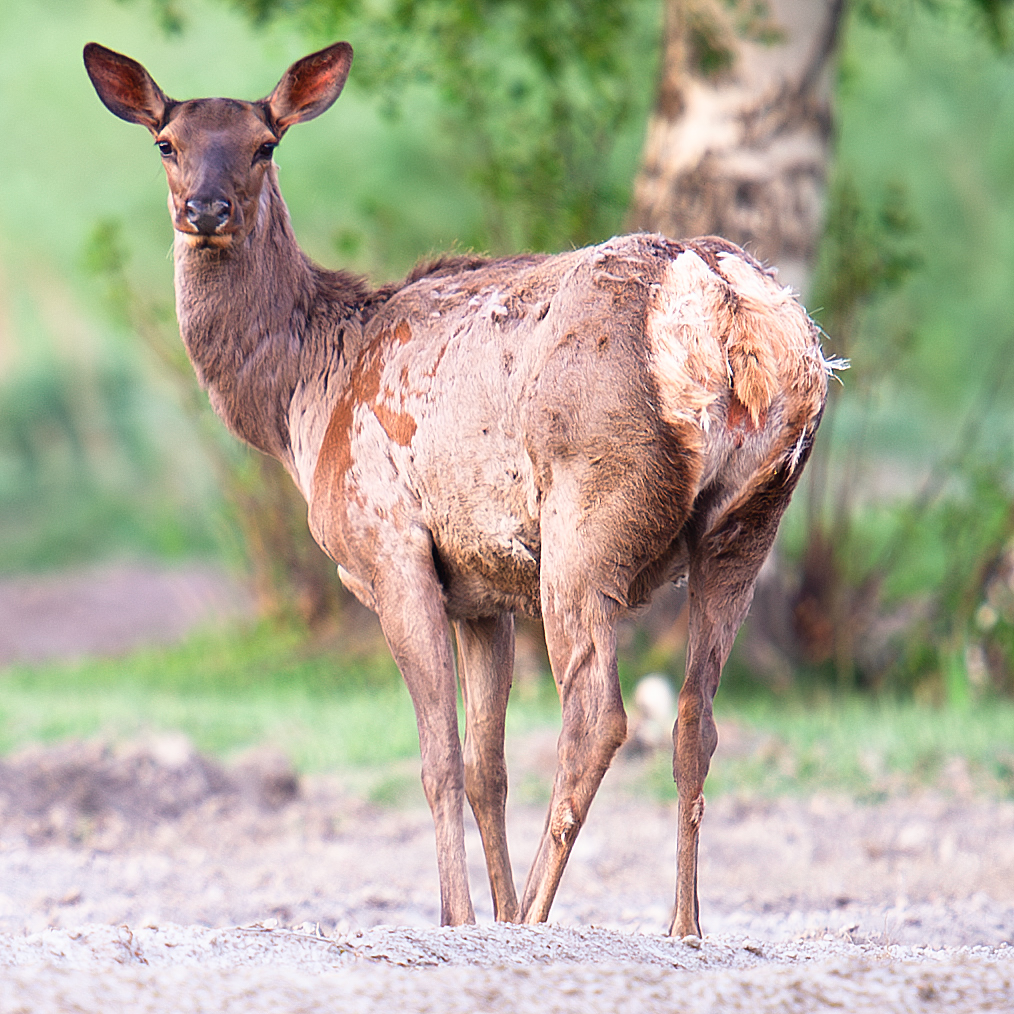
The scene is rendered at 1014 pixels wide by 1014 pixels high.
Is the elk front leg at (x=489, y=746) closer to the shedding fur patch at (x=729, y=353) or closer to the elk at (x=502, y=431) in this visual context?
the elk at (x=502, y=431)

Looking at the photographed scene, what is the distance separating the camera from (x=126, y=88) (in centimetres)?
440

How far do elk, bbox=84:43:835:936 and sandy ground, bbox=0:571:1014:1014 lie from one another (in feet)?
1.99

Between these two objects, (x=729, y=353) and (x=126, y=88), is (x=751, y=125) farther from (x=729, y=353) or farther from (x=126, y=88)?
(x=729, y=353)

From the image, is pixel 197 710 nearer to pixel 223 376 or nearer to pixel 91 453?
pixel 223 376

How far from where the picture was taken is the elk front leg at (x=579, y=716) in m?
3.74

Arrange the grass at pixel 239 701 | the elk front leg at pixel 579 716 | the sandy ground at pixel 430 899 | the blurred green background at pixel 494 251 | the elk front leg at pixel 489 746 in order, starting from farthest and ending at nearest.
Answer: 1. the blurred green background at pixel 494 251
2. the grass at pixel 239 701
3. the elk front leg at pixel 489 746
4. the elk front leg at pixel 579 716
5. the sandy ground at pixel 430 899

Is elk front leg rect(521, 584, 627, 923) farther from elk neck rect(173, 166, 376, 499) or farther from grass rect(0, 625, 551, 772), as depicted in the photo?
grass rect(0, 625, 551, 772)

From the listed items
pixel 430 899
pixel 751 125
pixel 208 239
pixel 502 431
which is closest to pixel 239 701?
pixel 430 899

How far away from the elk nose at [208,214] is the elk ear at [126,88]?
517 mm

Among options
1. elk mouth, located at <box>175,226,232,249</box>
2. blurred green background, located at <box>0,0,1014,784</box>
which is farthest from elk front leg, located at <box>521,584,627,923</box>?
blurred green background, located at <box>0,0,1014,784</box>

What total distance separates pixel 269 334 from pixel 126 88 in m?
0.93

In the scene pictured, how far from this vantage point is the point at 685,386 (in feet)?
11.9

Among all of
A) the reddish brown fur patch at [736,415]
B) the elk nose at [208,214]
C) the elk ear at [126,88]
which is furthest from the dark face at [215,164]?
the reddish brown fur patch at [736,415]

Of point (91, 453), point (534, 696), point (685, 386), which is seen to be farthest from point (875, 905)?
point (91, 453)
